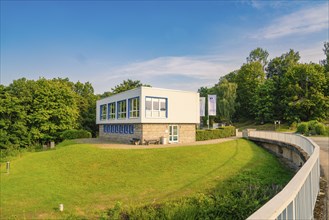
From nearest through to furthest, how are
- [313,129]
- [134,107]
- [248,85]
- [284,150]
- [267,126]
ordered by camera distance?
1. [284,150]
2. [134,107]
3. [313,129]
4. [267,126]
5. [248,85]

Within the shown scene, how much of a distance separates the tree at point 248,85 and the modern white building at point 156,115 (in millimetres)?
43212

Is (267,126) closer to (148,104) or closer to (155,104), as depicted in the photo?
(155,104)

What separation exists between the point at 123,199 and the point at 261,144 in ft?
59.5

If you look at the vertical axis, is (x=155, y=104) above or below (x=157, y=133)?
above

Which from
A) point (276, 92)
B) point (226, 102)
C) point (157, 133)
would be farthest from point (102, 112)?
point (276, 92)

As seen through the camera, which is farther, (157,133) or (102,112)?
(102,112)

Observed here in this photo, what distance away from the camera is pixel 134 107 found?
88.1 feet

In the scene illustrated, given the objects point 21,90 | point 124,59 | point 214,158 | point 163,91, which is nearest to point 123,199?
point 214,158

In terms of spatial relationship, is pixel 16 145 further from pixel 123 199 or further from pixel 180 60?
pixel 123 199

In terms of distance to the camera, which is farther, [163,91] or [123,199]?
[163,91]

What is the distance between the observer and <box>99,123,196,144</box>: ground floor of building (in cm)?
2530

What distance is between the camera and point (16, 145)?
3631 cm

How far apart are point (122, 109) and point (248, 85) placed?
48.6 metres

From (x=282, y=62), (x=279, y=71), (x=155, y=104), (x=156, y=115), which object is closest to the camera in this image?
(x=156, y=115)
